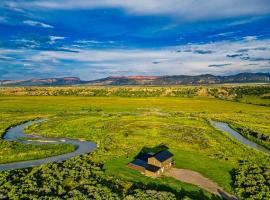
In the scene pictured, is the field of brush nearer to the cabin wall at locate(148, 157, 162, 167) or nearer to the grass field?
the grass field

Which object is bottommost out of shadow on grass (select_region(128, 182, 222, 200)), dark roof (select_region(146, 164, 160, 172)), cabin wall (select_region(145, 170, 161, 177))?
shadow on grass (select_region(128, 182, 222, 200))

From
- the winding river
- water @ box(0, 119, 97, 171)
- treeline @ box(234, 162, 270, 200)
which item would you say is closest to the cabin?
treeline @ box(234, 162, 270, 200)

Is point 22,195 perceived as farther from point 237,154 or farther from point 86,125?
point 86,125

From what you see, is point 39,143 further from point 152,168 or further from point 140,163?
point 152,168

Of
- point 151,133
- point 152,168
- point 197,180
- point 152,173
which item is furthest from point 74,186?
point 151,133

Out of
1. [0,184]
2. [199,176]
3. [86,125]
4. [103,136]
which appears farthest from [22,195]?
[86,125]

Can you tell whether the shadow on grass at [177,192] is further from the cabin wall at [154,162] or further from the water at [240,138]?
the water at [240,138]
